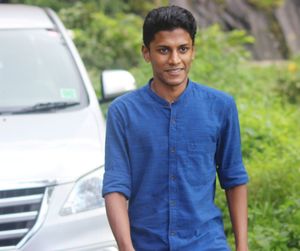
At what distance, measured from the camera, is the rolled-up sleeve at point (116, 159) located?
123 inches

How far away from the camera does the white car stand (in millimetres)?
4555

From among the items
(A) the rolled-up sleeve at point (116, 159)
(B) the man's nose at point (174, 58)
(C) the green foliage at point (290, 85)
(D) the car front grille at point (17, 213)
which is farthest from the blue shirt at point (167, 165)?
(C) the green foliage at point (290, 85)

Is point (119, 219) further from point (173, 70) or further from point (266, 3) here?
point (266, 3)

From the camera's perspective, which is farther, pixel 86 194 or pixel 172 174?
pixel 86 194

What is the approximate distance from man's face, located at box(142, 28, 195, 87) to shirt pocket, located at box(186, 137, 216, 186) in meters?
0.23

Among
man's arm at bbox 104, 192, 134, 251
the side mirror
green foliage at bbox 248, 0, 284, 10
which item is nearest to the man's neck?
man's arm at bbox 104, 192, 134, 251

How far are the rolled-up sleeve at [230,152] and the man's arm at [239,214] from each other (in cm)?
3

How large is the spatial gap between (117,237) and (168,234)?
0.59 feet

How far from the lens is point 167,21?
314 centimetres

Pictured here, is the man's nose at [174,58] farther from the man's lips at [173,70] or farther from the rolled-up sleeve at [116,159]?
the rolled-up sleeve at [116,159]

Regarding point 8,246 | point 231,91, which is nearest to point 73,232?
point 8,246

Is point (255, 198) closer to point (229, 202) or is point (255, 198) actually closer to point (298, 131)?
point (298, 131)

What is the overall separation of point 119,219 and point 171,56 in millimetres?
612

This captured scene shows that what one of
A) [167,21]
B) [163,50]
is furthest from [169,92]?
[167,21]
